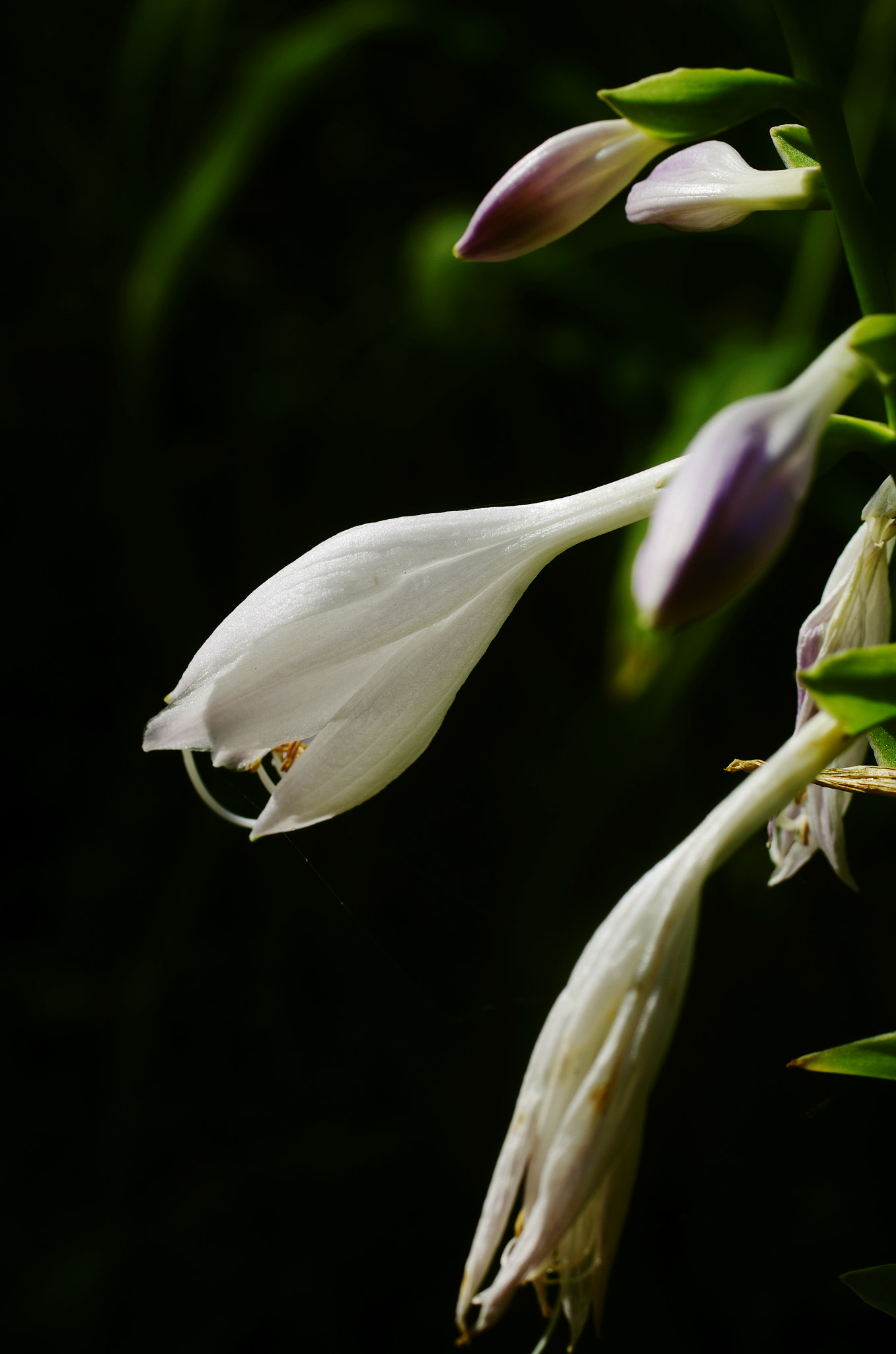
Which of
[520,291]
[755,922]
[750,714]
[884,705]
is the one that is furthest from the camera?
[520,291]

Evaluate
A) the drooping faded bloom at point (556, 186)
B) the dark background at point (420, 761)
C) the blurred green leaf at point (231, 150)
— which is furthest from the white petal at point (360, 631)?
the blurred green leaf at point (231, 150)

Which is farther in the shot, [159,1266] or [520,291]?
[520,291]

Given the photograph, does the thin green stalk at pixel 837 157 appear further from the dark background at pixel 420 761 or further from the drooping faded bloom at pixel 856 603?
the dark background at pixel 420 761

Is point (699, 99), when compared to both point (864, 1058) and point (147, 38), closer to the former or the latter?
point (864, 1058)

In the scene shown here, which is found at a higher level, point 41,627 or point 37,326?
point 37,326

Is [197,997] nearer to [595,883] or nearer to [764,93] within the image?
[595,883]

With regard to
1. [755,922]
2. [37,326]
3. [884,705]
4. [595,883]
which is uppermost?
[37,326]

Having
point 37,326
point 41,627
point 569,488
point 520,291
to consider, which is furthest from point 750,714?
point 37,326
